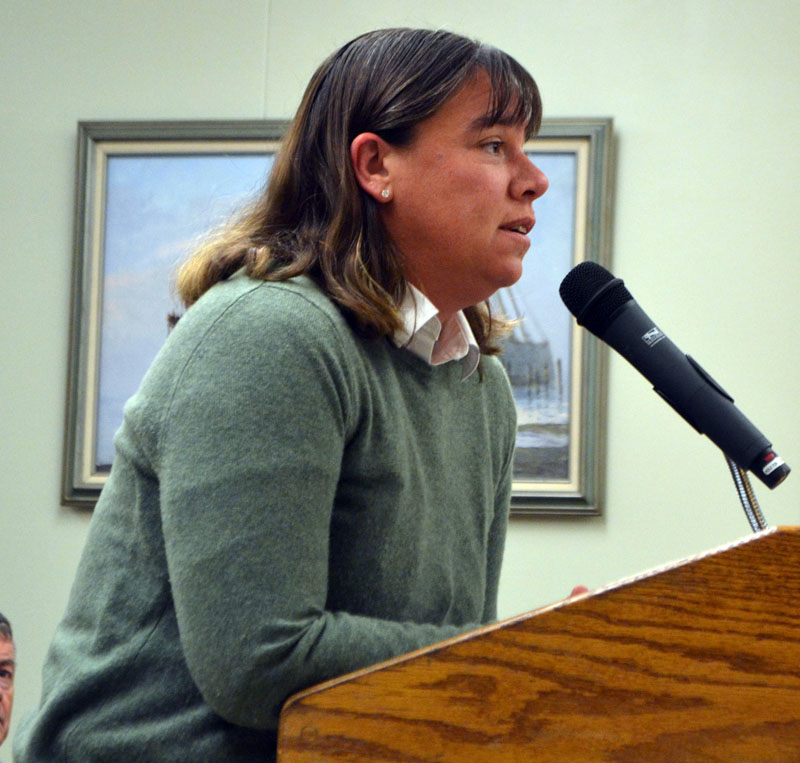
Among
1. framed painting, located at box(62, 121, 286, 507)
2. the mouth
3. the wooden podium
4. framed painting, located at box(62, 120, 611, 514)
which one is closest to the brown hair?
the mouth

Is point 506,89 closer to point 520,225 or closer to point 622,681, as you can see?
point 520,225

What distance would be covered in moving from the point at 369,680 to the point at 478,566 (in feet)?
1.83

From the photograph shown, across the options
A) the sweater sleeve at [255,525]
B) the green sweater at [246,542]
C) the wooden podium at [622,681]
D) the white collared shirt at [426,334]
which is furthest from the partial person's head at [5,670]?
the wooden podium at [622,681]

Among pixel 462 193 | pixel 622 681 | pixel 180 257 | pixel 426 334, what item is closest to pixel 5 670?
pixel 180 257

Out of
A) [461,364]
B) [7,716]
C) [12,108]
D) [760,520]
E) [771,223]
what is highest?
[12,108]

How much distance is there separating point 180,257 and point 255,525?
177 cm

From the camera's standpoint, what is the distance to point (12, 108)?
108 inches

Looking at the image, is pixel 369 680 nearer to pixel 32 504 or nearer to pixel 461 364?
pixel 461 364

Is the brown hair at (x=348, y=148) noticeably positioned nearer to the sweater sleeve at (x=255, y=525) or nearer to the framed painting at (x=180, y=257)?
the sweater sleeve at (x=255, y=525)

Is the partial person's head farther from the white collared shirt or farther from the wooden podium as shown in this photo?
the wooden podium

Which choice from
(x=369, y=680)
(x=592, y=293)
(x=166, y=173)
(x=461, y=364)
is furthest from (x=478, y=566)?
(x=166, y=173)

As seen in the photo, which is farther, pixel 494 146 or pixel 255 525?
pixel 494 146

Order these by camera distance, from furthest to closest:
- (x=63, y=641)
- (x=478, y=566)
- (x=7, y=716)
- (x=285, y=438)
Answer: (x=7, y=716) < (x=478, y=566) < (x=63, y=641) < (x=285, y=438)

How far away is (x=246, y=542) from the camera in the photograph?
0.87 metres
